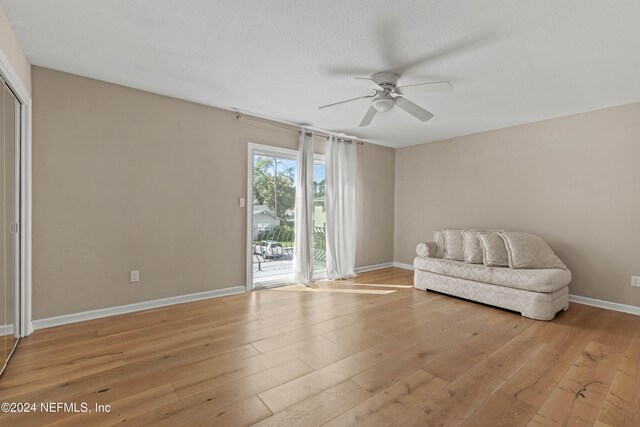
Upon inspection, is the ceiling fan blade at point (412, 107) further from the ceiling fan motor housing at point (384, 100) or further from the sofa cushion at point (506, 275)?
the sofa cushion at point (506, 275)

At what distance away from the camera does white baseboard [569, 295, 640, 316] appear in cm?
350

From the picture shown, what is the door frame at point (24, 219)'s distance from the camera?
8.59 feet

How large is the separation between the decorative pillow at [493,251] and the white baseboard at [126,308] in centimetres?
332

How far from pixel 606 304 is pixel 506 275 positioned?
4.54ft

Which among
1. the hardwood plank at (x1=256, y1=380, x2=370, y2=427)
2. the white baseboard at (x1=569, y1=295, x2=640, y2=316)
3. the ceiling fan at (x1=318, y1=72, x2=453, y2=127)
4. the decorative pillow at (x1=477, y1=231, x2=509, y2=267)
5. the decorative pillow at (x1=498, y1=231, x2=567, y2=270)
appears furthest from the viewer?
the decorative pillow at (x1=477, y1=231, x2=509, y2=267)

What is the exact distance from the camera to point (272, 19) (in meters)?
2.08

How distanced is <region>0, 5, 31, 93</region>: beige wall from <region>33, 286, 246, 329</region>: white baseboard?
7.15ft

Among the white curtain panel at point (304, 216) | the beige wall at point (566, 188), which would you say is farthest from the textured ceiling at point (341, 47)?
the white curtain panel at point (304, 216)

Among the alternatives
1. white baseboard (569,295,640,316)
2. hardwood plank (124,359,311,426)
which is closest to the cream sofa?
white baseboard (569,295,640,316)

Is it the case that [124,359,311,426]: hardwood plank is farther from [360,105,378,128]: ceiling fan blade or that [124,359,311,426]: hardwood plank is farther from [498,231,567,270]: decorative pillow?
[498,231,567,270]: decorative pillow

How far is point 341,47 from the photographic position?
95.2 inches

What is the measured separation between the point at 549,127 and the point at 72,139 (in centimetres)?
585

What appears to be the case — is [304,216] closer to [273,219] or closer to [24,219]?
[273,219]

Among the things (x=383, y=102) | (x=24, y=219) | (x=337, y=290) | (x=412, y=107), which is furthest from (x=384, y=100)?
(x=24, y=219)
